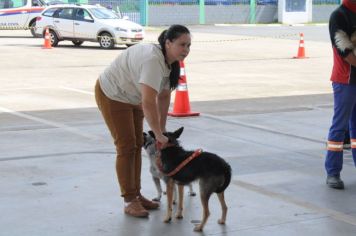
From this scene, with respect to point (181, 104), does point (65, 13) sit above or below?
above

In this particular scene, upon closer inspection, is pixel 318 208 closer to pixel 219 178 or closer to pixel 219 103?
pixel 219 178

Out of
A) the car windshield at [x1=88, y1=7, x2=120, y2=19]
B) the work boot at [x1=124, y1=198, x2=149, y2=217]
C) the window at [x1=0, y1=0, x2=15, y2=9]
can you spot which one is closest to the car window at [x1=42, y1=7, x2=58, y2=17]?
the car windshield at [x1=88, y1=7, x2=120, y2=19]

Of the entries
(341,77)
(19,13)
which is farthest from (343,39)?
(19,13)

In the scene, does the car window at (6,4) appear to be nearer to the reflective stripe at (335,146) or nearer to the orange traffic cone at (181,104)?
the orange traffic cone at (181,104)

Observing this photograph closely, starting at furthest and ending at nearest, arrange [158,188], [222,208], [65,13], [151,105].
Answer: [65,13]
[158,188]
[222,208]
[151,105]

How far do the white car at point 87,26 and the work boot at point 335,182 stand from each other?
1902 centimetres

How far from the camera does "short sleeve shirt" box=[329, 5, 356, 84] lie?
664 centimetres

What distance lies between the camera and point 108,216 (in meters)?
6.02

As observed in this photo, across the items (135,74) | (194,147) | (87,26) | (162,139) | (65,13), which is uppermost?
(135,74)

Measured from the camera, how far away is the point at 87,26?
25969 mm

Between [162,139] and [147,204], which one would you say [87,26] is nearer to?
[147,204]

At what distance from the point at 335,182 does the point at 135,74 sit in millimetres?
2500

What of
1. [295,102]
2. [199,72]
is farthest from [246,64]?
[295,102]

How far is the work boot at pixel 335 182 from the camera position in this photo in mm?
6969
